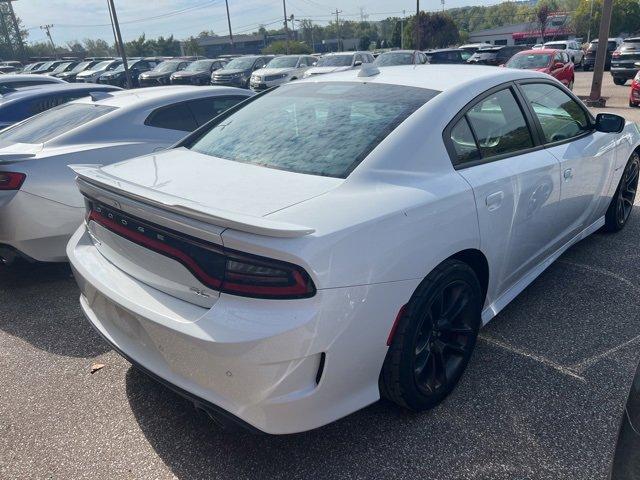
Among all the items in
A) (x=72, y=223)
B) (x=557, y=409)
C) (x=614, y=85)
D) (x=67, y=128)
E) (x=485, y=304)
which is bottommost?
(x=614, y=85)

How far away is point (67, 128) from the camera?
451 centimetres

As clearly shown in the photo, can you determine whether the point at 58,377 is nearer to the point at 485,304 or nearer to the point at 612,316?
the point at 485,304

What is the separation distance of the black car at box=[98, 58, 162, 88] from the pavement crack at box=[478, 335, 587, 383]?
25.3 metres

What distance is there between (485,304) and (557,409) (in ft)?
2.02

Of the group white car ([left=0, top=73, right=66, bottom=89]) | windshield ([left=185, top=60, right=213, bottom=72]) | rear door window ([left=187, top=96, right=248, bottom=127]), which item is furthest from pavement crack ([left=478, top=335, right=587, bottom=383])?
windshield ([left=185, top=60, right=213, bottom=72])

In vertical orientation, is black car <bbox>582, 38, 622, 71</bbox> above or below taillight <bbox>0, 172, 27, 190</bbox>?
below

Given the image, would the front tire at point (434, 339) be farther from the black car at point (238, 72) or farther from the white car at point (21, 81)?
the black car at point (238, 72)

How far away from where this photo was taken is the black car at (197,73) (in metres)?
22.4

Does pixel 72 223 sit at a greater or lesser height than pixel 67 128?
lesser

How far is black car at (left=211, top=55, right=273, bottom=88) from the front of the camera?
2186 cm

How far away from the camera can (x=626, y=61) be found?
18719mm

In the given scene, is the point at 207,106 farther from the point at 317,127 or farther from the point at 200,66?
the point at 200,66

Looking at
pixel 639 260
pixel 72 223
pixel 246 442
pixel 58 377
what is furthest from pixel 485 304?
pixel 72 223

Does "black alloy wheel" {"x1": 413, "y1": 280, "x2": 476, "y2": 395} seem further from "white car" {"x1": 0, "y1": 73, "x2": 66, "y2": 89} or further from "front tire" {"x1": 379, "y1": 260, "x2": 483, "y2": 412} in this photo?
"white car" {"x1": 0, "y1": 73, "x2": 66, "y2": 89}
